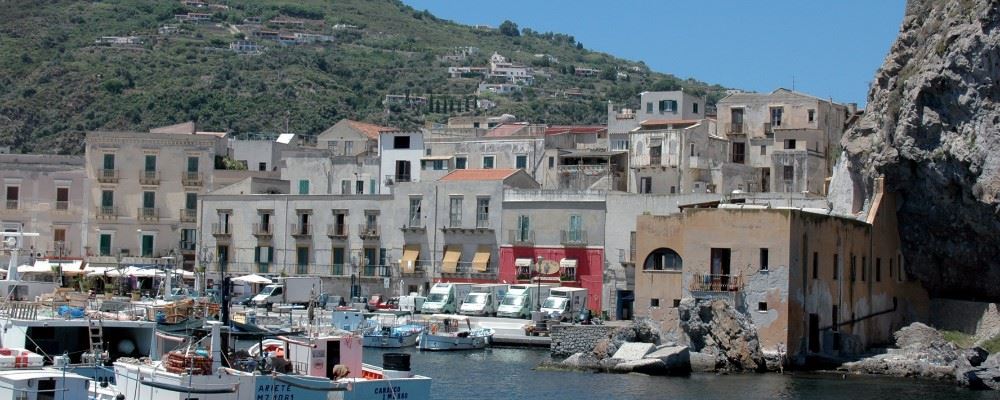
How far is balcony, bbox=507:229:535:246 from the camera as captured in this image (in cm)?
6444

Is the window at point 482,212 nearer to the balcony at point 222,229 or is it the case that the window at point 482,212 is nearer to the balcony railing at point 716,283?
the balcony at point 222,229

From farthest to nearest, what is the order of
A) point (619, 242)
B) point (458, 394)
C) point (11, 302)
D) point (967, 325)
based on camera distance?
point (619, 242) → point (967, 325) → point (458, 394) → point (11, 302)

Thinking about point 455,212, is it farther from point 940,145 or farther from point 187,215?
point 940,145

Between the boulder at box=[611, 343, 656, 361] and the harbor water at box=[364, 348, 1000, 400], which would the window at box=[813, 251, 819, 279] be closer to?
the harbor water at box=[364, 348, 1000, 400]

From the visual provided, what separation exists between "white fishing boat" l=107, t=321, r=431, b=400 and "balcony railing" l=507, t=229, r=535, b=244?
31.1 meters

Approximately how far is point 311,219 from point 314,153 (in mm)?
9669

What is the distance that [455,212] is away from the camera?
66250 millimetres

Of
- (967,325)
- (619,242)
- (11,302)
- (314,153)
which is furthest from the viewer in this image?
(314,153)

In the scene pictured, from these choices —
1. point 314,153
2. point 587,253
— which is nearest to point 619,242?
point 587,253

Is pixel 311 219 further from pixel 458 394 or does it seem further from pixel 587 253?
pixel 458 394

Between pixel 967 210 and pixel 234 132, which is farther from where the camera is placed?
pixel 234 132

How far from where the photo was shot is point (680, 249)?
50.4 metres

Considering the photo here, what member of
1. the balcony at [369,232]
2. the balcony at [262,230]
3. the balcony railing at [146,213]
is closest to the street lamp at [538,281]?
the balcony at [369,232]

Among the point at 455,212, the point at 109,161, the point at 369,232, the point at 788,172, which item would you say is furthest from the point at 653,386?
the point at 109,161
